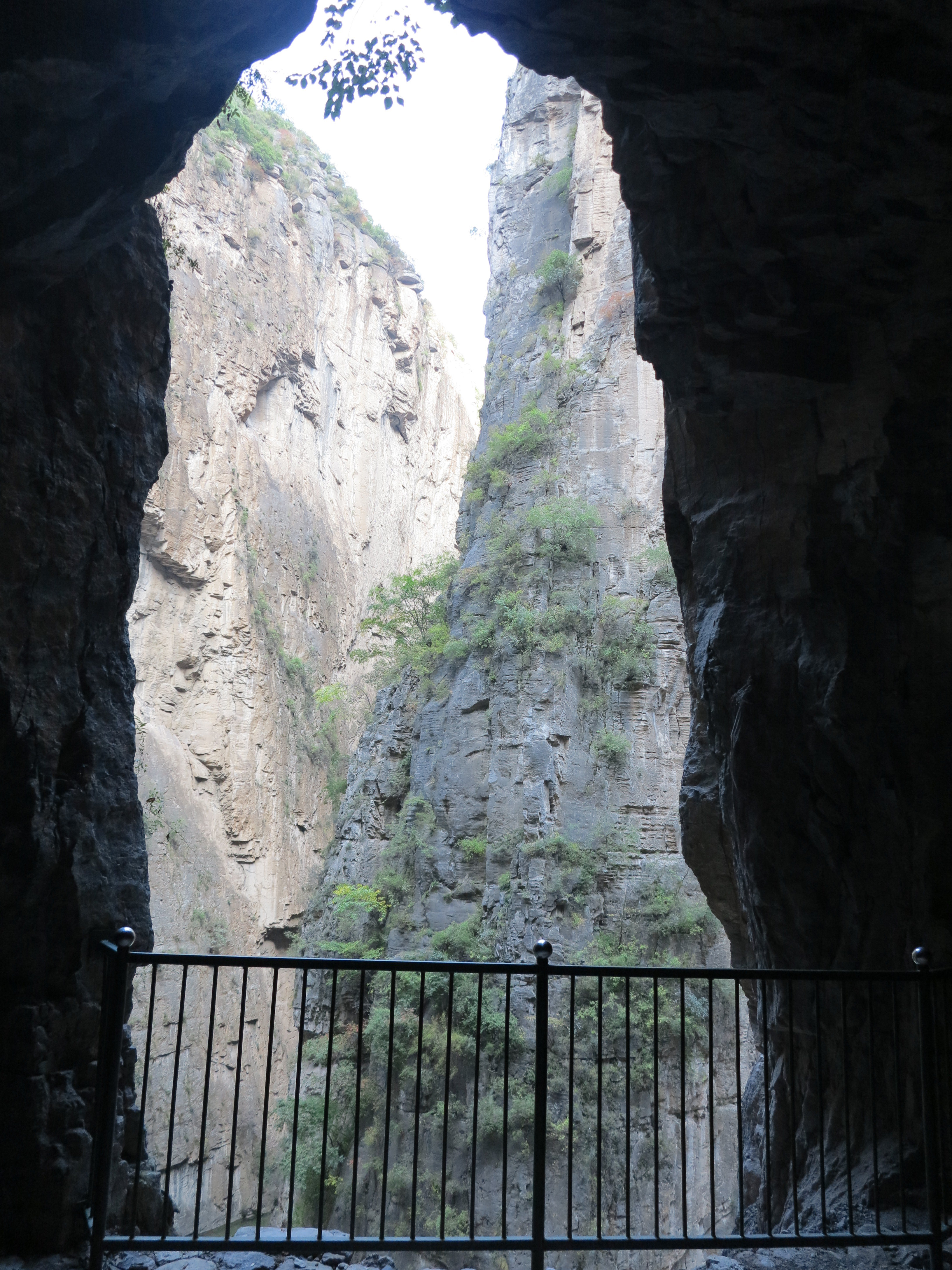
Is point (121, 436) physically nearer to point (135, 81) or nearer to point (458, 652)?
point (135, 81)

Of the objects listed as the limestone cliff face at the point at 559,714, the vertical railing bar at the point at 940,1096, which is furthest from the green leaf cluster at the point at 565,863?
the vertical railing bar at the point at 940,1096

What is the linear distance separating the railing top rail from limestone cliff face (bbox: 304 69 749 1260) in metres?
13.1

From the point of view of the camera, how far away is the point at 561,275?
25422 mm

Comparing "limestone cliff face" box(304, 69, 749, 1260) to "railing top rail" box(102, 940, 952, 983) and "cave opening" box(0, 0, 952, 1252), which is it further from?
"railing top rail" box(102, 940, 952, 983)

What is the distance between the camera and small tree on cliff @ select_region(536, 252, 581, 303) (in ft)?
82.7

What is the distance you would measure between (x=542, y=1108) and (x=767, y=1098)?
9.16ft

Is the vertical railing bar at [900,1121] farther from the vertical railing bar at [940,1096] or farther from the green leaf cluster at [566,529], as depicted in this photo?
the green leaf cluster at [566,529]

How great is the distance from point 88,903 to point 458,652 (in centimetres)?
1706

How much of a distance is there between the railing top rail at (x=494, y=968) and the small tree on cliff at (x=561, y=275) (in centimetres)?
2362

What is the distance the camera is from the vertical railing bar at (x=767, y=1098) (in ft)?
14.1

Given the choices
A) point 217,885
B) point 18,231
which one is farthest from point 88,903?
point 217,885

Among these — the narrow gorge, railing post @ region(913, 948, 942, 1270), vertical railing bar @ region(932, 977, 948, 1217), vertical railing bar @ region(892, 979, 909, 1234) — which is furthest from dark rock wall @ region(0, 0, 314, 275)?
the narrow gorge

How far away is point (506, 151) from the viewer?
28.8m

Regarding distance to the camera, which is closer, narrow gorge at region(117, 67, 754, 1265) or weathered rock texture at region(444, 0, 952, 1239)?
weathered rock texture at region(444, 0, 952, 1239)
